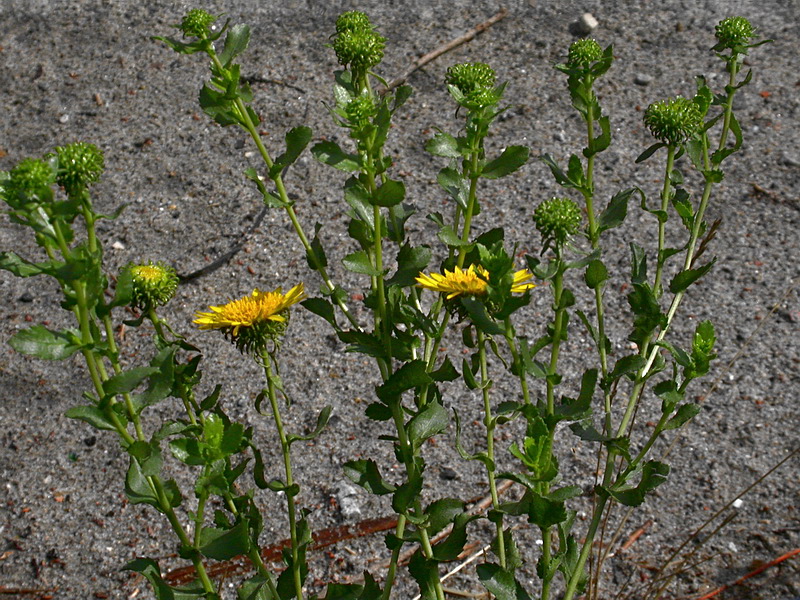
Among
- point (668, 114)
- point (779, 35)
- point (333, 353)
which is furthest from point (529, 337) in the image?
point (779, 35)

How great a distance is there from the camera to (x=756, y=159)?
306cm

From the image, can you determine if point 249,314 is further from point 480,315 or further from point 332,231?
point 332,231

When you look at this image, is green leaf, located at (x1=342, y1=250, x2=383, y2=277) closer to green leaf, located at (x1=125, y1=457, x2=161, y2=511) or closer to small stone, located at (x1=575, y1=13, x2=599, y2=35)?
green leaf, located at (x1=125, y1=457, x2=161, y2=511)

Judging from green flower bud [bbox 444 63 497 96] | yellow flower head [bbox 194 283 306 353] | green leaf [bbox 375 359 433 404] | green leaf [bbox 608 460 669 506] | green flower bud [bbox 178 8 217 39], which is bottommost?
green leaf [bbox 608 460 669 506]

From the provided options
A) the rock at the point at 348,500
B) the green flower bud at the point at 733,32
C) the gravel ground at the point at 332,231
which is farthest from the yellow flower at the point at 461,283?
the rock at the point at 348,500

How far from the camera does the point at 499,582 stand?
1.57 meters

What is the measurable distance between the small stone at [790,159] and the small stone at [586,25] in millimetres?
830

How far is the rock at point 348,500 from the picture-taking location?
7.48 ft

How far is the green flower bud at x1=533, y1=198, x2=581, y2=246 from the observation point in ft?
4.61

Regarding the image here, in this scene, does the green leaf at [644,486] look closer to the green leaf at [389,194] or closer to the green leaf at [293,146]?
the green leaf at [389,194]

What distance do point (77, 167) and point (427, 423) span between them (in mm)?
628

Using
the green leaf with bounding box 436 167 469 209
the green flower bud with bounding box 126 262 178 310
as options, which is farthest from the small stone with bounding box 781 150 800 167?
the green flower bud with bounding box 126 262 178 310

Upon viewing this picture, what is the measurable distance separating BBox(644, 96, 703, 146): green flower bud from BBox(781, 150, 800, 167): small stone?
1.56 metres

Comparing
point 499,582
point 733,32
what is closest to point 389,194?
point 499,582
